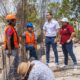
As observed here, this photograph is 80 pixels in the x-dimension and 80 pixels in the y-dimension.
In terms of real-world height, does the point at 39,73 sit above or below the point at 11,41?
above

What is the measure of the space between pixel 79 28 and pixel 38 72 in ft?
83.9

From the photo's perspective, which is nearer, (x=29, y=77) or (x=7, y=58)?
(x=29, y=77)

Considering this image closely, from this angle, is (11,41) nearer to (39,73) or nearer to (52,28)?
(52,28)

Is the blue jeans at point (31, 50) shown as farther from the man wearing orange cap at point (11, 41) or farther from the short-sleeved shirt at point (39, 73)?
the short-sleeved shirt at point (39, 73)

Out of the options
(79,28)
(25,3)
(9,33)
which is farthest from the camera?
(79,28)

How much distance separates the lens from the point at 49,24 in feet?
35.8

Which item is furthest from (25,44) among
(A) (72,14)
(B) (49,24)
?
(A) (72,14)

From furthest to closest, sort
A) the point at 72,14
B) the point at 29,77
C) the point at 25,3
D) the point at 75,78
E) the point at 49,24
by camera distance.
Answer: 1. the point at 72,14
2. the point at 25,3
3. the point at 49,24
4. the point at 75,78
5. the point at 29,77

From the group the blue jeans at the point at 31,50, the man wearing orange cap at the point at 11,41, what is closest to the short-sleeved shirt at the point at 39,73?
the man wearing orange cap at the point at 11,41

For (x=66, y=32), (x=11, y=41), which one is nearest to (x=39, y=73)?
(x=11, y=41)

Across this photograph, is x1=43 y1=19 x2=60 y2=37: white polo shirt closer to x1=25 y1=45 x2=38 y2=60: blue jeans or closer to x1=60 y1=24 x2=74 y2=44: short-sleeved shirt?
x1=60 y1=24 x2=74 y2=44: short-sleeved shirt

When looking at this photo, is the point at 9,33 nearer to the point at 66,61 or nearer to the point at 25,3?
the point at 66,61

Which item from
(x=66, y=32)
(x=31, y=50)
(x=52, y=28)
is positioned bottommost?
(x=31, y=50)

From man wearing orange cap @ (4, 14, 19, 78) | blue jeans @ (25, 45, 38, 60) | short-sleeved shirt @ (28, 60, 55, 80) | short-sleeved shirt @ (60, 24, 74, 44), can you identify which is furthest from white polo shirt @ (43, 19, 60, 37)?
short-sleeved shirt @ (28, 60, 55, 80)
